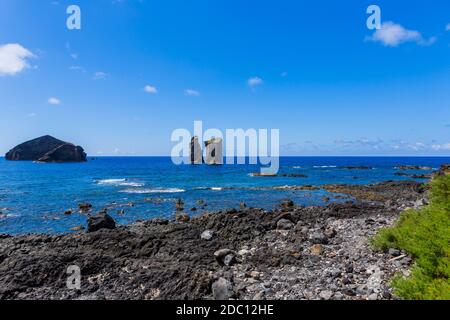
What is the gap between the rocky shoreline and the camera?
10.6 metres

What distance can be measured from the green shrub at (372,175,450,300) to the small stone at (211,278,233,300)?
536cm

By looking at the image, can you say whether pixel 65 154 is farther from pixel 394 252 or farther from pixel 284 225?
pixel 394 252

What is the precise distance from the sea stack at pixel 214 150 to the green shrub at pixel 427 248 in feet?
481

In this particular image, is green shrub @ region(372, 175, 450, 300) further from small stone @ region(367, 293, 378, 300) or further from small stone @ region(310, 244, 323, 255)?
small stone @ region(310, 244, 323, 255)

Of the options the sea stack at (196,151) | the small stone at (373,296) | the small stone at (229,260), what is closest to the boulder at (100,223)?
the small stone at (229,260)

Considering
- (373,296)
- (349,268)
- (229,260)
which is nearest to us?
(373,296)

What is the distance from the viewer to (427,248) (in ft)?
31.7

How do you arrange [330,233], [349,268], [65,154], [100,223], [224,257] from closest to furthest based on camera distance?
[349,268], [224,257], [330,233], [100,223], [65,154]

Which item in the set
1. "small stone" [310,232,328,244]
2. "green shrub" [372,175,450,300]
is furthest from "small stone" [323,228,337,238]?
"green shrub" [372,175,450,300]

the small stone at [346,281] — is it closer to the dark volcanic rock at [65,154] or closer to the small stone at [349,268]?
the small stone at [349,268]

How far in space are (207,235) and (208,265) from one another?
4.57 m

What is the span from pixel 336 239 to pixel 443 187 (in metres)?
6.04

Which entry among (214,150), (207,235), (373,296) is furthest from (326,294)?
(214,150)
